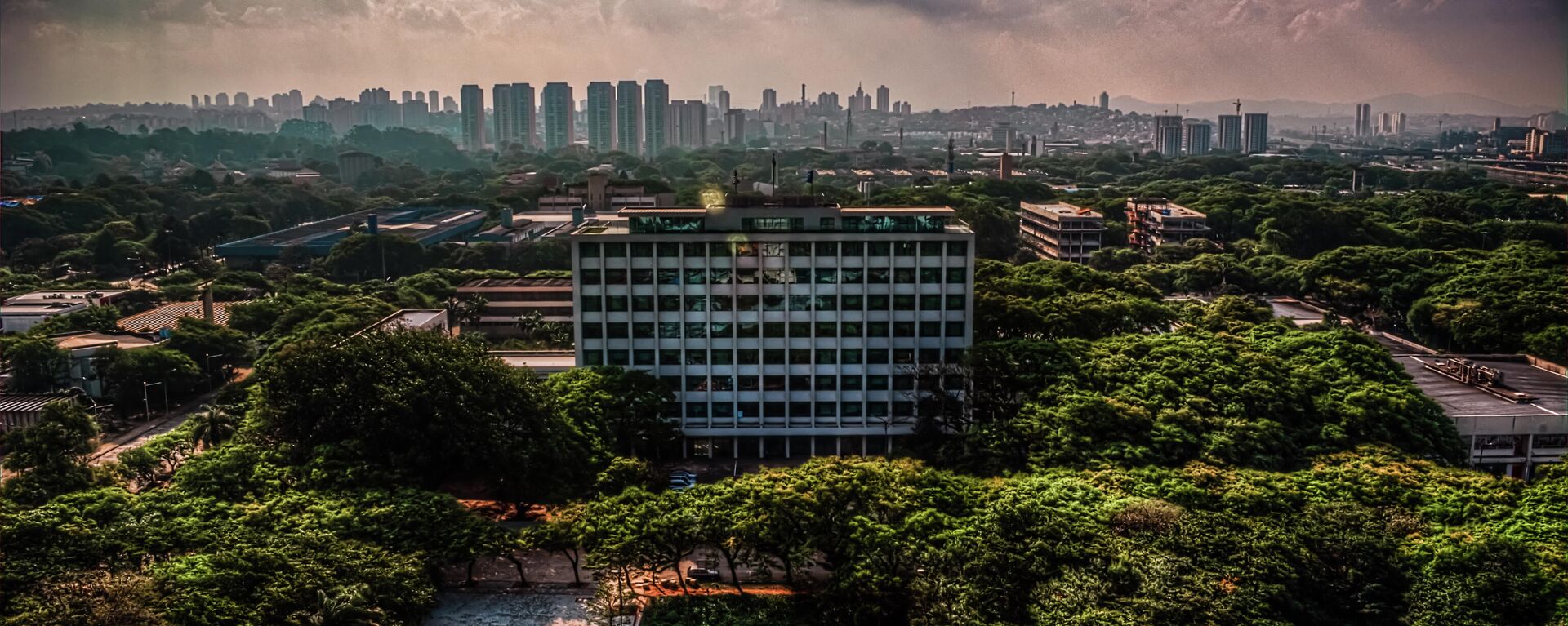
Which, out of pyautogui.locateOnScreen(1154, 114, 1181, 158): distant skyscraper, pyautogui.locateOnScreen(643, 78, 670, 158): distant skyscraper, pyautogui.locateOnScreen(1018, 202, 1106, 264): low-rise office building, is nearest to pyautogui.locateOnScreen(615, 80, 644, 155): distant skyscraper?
pyautogui.locateOnScreen(643, 78, 670, 158): distant skyscraper

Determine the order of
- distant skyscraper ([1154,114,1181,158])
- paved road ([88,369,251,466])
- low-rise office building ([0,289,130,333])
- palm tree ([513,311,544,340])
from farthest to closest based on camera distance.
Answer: distant skyscraper ([1154,114,1181,158]) < low-rise office building ([0,289,130,333]) < palm tree ([513,311,544,340]) < paved road ([88,369,251,466])

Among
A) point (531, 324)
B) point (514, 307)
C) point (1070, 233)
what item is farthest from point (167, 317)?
point (1070, 233)

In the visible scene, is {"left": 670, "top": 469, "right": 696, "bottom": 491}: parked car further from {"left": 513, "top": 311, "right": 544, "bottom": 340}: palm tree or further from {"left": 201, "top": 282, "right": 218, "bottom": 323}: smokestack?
{"left": 201, "top": 282, "right": 218, "bottom": 323}: smokestack

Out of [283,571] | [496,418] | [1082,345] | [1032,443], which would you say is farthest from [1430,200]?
[283,571]

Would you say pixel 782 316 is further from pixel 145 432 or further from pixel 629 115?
pixel 629 115

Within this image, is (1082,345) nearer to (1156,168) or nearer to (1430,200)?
(1430,200)

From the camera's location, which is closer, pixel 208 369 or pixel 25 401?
pixel 25 401

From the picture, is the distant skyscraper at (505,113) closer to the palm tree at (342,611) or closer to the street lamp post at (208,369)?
the street lamp post at (208,369)
